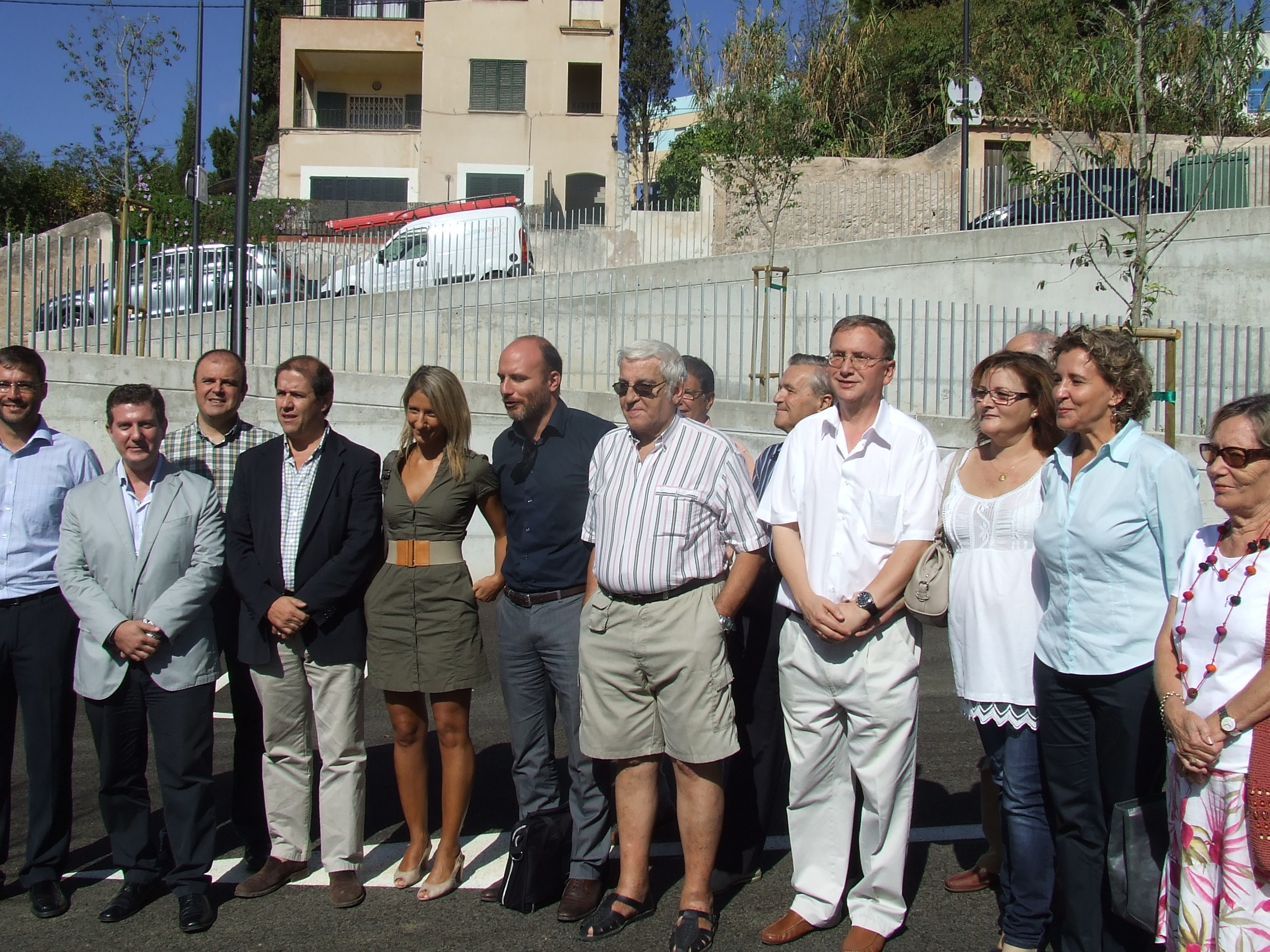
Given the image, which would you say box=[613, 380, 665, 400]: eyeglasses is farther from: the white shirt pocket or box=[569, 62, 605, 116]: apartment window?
box=[569, 62, 605, 116]: apartment window

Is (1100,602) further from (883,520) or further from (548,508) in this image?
(548,508)

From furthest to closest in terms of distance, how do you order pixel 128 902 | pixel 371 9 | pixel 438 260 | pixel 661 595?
pixel 371 9 → pixel 438 260 → pixel 128 902 → pixel 661 595

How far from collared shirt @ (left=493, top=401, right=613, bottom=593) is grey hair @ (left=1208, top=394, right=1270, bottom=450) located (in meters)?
2.28

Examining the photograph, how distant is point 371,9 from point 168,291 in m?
26.8

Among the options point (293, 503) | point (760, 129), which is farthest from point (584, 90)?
point (293, 503)

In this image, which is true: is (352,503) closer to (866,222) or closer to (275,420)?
(275,420)

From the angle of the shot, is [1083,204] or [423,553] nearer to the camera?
[423,553]

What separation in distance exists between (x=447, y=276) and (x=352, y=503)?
8.37 metres

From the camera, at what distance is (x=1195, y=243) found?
1541cm

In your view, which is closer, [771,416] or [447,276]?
[771,416]

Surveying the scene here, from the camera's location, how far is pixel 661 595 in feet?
13.4

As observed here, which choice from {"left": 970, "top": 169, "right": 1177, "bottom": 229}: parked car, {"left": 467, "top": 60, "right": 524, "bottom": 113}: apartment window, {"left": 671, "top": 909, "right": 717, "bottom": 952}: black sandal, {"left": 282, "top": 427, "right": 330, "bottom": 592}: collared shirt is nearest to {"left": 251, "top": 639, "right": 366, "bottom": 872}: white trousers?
{"left": 282, "top": 427, "right": 330, "bottom": 592}: collared shirt

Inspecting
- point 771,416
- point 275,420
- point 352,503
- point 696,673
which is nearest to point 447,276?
point 275,420

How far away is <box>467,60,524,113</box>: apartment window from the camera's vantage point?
106 ft
